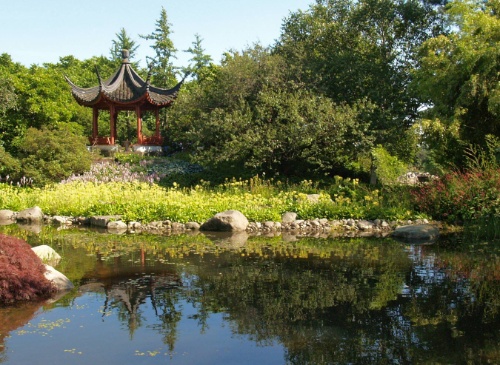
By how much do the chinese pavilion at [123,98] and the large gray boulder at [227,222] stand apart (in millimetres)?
13427

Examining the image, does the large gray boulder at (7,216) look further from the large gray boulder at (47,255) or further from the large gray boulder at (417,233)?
the large gray boulder at (417,233)

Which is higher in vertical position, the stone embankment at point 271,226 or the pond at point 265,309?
the stone embankment at point 271,226

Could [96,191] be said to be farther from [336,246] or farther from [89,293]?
[89,293]

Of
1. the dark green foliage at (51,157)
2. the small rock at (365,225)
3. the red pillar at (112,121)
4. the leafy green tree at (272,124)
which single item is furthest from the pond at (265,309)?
the red pillar at (112,121)

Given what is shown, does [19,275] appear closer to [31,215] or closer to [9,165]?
[31,215]

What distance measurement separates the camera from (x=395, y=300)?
22.6 ft

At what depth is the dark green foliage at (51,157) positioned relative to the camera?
19.5 metres

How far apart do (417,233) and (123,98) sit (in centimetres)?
1787

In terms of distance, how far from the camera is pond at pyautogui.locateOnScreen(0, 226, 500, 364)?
5066mm

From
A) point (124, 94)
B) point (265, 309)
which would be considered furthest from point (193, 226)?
point (124, 94)

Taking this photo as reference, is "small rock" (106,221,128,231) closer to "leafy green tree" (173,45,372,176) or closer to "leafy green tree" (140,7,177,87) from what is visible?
"leafy green tree" (173,45,372,176)

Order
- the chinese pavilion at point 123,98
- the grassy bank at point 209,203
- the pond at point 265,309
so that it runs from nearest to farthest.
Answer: the pond at point 265,309 < the grassy bank at point 209,203 < the chinese pavilion at point 123,98

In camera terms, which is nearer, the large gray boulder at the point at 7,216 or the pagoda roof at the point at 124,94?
the large gray boulder at the point at 7,216

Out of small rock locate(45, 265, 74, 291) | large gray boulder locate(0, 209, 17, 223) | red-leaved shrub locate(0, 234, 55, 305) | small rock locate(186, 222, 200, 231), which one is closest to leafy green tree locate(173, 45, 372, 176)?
small rock locate(186, 222, 200, 231)
